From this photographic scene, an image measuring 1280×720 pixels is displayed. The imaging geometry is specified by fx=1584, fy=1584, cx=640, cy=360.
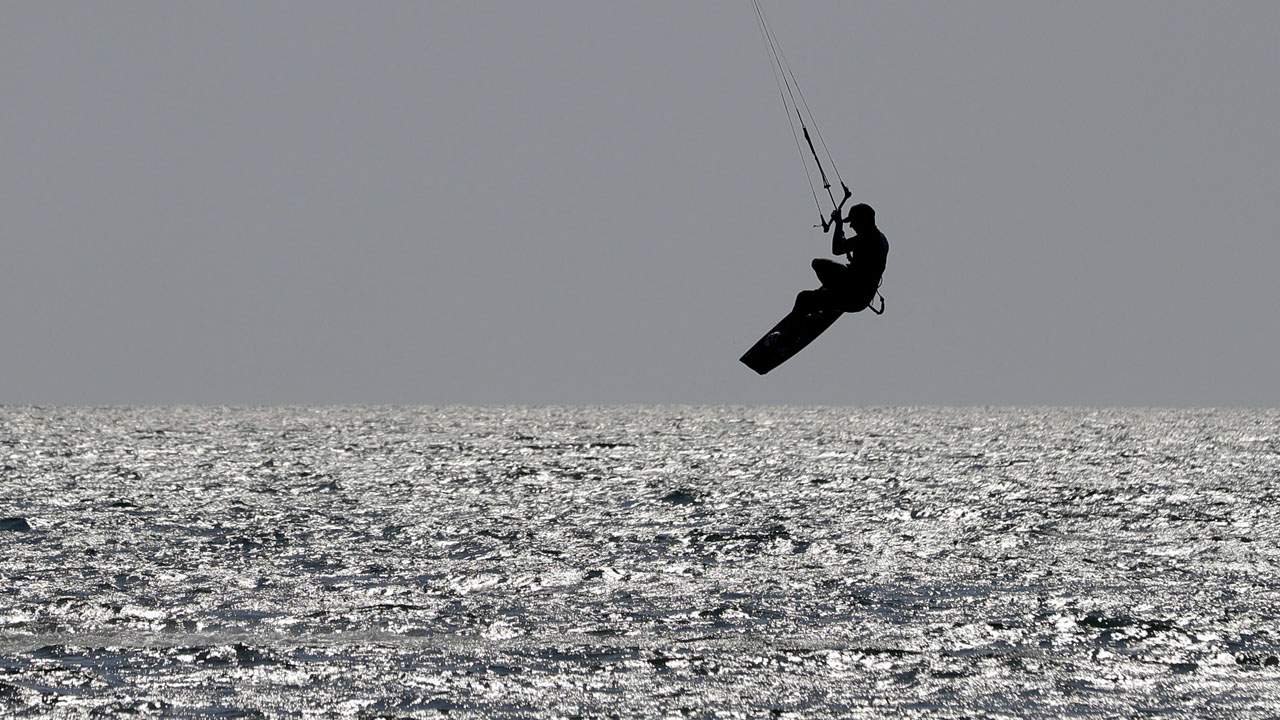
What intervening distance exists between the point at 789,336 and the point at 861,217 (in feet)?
8.05

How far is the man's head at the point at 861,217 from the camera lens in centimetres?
2273

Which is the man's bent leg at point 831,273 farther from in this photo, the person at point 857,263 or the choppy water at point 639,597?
the choppy water at point 639,597

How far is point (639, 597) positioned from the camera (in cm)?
2939

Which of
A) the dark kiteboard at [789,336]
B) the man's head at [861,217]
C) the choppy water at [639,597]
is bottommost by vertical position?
the choppy water at [639,597]

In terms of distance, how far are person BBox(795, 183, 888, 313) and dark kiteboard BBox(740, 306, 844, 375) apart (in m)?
0.62

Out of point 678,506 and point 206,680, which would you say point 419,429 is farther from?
point 206,680

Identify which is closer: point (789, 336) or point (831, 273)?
point (831, 273)

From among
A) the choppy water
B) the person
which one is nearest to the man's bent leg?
the person

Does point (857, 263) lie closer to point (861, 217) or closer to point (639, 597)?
point (861, 217)

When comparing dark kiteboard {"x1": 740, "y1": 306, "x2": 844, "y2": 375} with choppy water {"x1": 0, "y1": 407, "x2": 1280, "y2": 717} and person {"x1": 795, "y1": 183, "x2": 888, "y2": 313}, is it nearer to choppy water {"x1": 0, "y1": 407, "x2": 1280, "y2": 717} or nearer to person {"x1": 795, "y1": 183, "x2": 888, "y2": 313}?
person {"x1": 795, "y1": 183, "x2": 888, "y2": 313}

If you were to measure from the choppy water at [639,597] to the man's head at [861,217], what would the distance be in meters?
6.32

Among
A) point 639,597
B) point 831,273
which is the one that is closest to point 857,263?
point 831,273

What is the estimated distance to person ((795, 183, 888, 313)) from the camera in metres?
22.6

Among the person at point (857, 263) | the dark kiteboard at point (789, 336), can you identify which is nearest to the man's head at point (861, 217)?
the person at point (857, 263)
